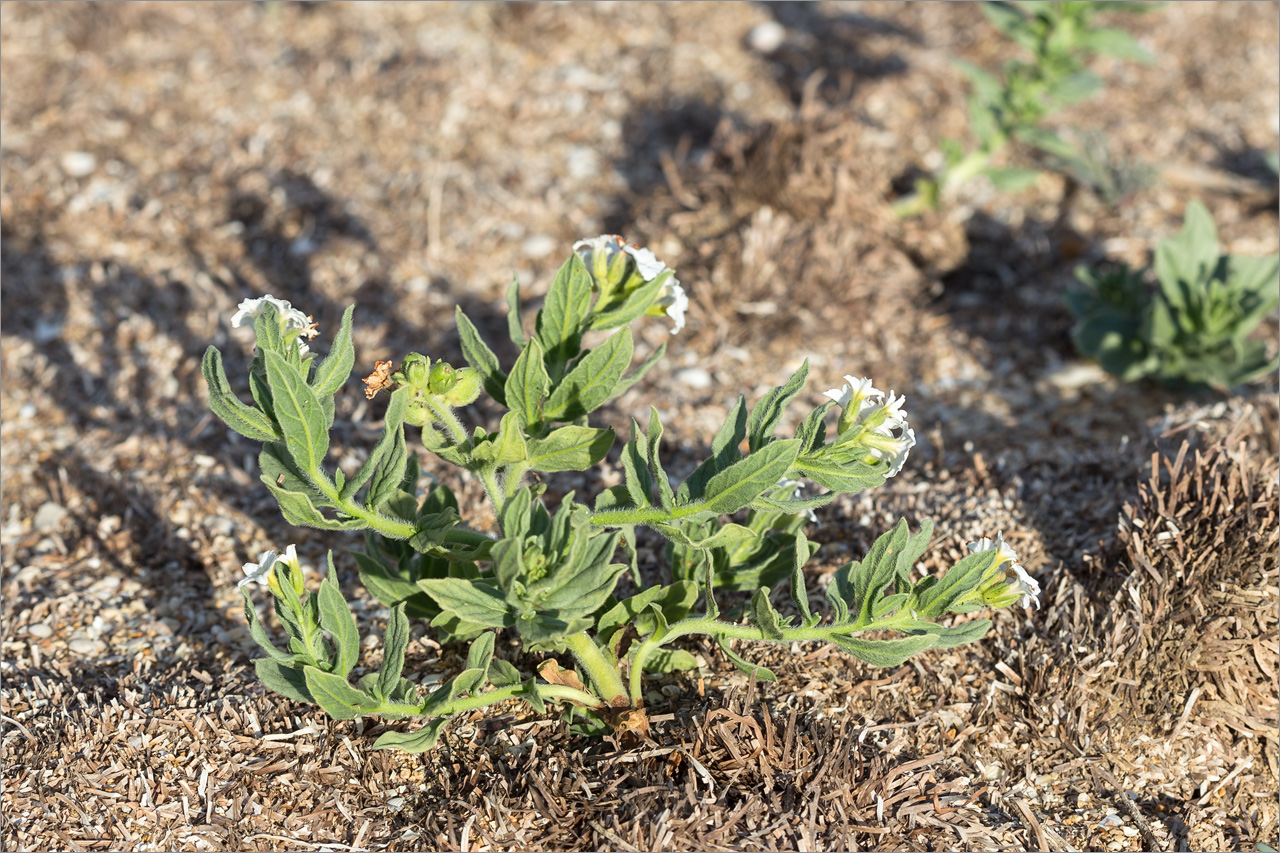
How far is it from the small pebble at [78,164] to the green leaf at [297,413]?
10.8 ft

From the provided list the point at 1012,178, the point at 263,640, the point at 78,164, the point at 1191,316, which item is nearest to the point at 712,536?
the point at 263,640

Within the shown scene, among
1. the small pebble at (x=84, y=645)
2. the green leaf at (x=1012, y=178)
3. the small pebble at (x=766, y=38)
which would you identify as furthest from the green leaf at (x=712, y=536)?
the small pebble at (x=766, y=38)

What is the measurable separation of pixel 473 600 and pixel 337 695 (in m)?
0.32

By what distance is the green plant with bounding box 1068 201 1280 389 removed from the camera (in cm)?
343

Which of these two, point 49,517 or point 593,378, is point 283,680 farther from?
point 49,517

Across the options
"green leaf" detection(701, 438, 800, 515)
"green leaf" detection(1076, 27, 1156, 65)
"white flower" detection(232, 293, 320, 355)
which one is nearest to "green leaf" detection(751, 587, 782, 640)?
"green leaf" detection(701, 438, 800, 515)

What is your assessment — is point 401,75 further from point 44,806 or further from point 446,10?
point 44,806

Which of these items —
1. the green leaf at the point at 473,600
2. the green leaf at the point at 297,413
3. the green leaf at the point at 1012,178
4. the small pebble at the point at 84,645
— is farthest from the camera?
the green leaf at the point at 1012,178

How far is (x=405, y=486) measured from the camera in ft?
7.56

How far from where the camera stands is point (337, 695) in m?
2.04

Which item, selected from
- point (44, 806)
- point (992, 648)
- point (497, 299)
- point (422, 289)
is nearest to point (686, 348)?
point (497, 299)

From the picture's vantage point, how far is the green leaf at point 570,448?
6.82 feet

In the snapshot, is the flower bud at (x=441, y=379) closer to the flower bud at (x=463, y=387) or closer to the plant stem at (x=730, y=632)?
the flower bud at (x=463, y=387)

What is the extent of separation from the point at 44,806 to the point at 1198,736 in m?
2.56
